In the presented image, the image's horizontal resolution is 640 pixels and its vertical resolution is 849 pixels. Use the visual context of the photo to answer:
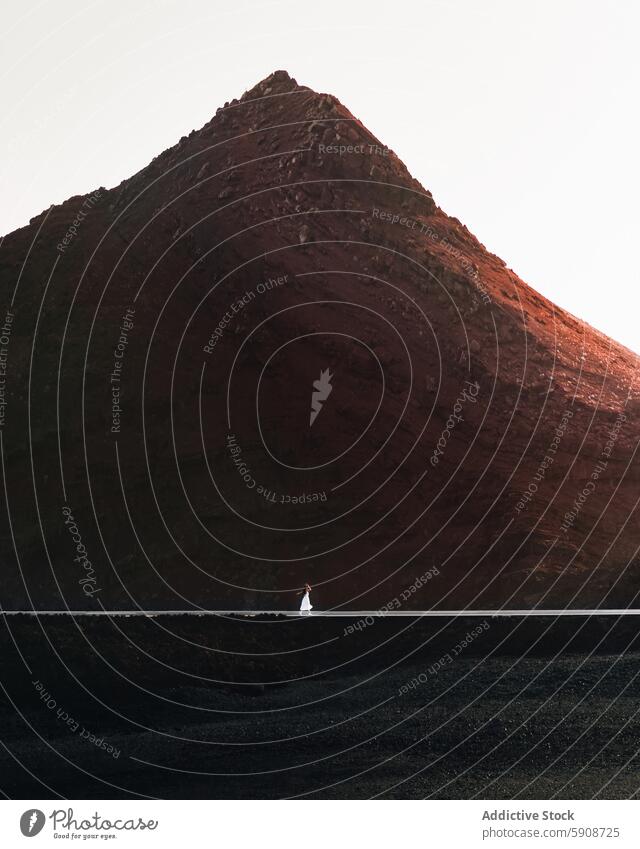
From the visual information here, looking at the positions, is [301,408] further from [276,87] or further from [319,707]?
[276,87]

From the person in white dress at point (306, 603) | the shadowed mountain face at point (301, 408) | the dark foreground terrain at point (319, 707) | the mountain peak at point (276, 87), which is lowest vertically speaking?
the dark foreground terrain at point (319, 707)

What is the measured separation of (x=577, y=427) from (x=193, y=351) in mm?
7143

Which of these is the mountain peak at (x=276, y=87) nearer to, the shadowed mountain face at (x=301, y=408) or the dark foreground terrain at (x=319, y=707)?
the shadowed mountain face at (x=301, y=408)

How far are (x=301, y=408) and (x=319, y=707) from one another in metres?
6.24

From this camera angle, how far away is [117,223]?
2286 cm

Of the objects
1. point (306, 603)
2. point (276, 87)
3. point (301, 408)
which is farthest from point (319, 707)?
point (276, 87)

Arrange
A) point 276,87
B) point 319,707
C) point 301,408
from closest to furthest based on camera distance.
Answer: point 319,707 < point 301,408 < point 276,87

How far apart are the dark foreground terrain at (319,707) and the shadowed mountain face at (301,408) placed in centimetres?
137

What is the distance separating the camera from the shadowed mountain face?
1972 cm

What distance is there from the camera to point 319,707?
630 inches

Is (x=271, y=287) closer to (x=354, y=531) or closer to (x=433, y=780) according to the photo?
(x=354, y=531)

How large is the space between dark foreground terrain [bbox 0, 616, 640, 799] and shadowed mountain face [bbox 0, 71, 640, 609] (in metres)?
1.37

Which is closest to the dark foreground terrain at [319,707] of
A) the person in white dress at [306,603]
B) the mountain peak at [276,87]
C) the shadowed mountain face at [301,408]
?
the person in white dress at [306,603]

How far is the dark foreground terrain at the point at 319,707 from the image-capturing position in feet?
47.3
